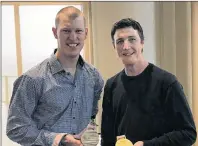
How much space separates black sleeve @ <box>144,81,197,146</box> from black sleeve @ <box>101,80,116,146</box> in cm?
20

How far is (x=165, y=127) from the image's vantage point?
1103mm

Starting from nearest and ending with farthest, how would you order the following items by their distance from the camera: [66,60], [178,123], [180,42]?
[178,123] < [66,60] < [180,42]

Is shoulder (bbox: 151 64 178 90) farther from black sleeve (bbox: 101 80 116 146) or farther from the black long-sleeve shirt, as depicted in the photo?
black sleeve (bbox: 101 80 116 146)

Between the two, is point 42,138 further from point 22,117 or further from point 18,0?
point 18,0

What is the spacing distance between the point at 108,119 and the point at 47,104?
0.27m

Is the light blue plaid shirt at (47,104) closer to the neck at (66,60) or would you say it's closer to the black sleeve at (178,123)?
the neck at (66,60)

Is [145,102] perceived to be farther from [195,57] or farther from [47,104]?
[195,57]

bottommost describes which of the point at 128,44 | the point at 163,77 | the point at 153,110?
the point at 153,110

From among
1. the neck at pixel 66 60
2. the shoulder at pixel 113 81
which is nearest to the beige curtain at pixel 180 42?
the shoulder at pixel 113 81

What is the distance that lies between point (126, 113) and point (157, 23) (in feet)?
2.23

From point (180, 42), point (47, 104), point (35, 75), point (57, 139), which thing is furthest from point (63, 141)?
point (180, 42)

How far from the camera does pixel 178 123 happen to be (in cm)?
107

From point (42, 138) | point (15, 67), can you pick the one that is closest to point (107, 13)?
point (15, 67)

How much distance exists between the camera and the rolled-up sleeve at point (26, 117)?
1098mm
